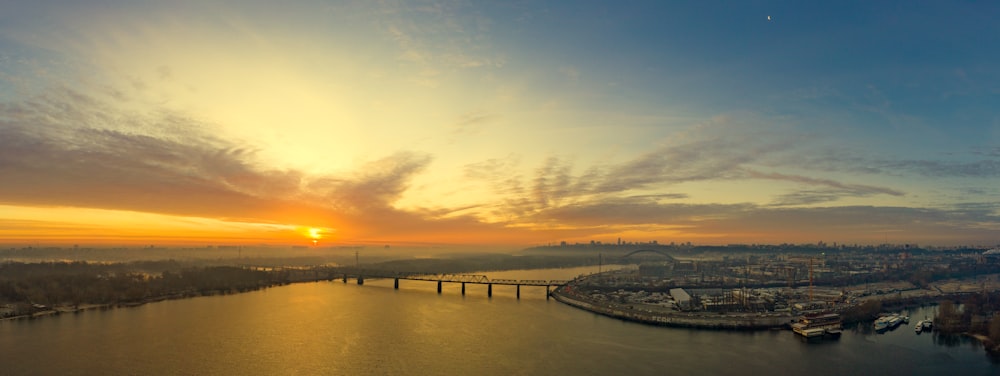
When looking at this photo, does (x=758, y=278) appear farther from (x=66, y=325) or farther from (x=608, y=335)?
(x=66, y=325)

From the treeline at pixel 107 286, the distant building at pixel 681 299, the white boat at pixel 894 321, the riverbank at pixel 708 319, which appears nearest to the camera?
the white boat at pixel 894 321

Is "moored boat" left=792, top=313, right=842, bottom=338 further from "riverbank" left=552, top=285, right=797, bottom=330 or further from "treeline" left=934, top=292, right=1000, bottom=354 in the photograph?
"treeline" left=934, top=292, right=1000, bottom=354

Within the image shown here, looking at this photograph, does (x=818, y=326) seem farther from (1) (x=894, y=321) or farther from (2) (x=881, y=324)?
(1) (x=894, y=321)

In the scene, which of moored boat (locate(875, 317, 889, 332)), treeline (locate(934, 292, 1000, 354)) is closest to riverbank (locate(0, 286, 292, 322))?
moored boat (locate(875, 317, 889, 332))

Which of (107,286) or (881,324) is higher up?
(107,286)

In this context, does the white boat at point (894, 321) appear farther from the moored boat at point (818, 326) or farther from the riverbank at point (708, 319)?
the riverbank at point (708, 319)

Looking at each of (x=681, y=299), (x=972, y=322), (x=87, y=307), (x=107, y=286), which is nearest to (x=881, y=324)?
(x=972, y=322)

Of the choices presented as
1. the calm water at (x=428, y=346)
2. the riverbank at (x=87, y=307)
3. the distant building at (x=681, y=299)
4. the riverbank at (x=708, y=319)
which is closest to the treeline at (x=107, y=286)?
the riverbank at (x=87, y=307)

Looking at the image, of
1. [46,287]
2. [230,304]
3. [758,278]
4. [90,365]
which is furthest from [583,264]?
[90,365]
